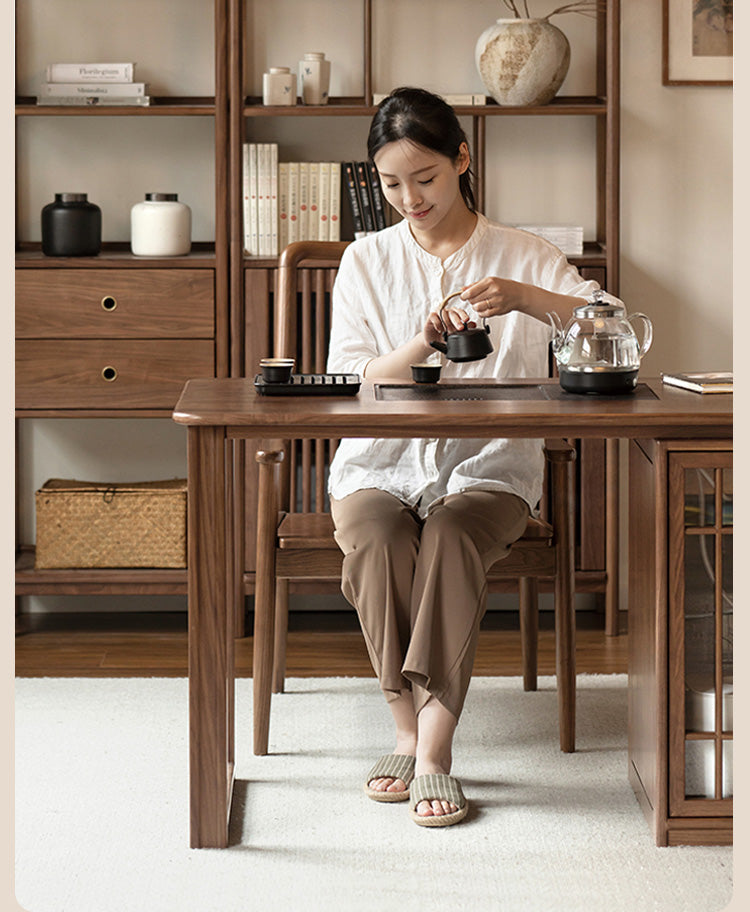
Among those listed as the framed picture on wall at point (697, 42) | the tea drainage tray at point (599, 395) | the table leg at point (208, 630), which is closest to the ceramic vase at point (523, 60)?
the framed picture on wall at point (697, 42)

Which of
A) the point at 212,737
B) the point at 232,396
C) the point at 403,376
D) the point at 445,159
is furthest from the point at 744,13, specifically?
the point at 212,737

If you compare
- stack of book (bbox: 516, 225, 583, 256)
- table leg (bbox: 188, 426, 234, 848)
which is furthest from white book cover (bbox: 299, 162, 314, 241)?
table leg (bbox: 188, 426, 234, 848)

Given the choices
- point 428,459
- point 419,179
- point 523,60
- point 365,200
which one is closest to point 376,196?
point 365,200

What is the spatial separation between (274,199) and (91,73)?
592 mm

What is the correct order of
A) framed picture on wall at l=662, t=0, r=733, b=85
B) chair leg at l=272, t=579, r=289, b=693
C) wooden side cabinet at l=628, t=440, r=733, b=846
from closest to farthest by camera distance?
wooden side cabinet at l=628, t=440, r=733, b=846 < chair leg at l=272, t=579, r=289, b=693 < framed picture on wall at l=662, t=0, r=733, b=85

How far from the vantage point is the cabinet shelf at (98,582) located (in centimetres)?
338

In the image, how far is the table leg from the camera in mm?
2014

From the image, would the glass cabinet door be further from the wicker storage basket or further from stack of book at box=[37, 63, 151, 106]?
stack of book at box=[37, 63, 151, 106]

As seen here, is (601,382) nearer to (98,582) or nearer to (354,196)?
(354,196)

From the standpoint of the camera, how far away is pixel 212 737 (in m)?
2.05

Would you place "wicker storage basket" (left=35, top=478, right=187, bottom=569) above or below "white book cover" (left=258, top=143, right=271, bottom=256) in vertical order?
below

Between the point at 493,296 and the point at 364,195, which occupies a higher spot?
the point at 364,195

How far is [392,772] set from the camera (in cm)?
229

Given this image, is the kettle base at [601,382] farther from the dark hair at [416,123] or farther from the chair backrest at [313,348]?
the chair backrest at [313,348]
